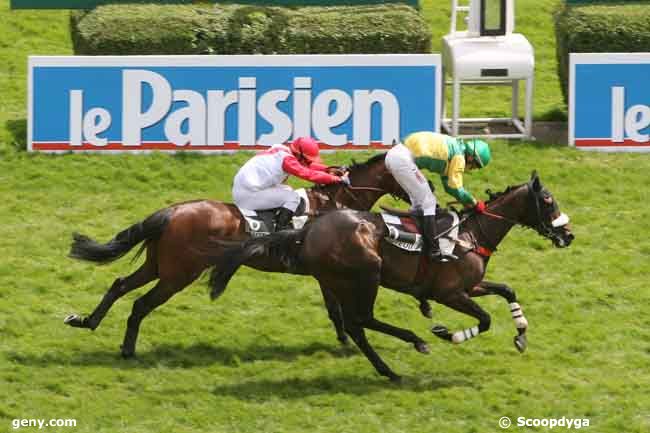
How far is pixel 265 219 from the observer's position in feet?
38.5

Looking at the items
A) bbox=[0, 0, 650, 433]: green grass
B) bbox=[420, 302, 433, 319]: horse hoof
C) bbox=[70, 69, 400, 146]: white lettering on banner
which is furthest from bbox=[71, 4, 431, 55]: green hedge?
bbox=[420, 302, 433, 319]: horse hoof

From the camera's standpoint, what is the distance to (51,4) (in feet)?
55.2

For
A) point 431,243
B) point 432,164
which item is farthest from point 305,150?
point 431,243

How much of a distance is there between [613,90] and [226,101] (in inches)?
152

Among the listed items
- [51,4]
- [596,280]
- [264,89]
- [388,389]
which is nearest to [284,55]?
[264,89]

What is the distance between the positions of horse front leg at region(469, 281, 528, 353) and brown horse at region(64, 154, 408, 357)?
1.04 meters

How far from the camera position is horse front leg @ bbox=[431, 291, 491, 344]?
448 inches

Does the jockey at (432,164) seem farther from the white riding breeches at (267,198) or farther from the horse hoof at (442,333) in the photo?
the white riding breeches at (267,198)

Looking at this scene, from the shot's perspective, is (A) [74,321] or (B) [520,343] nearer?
(B) [520,343]

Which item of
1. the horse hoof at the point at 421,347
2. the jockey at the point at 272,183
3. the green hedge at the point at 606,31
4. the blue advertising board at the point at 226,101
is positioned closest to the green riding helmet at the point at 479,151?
the jockey at the point at 272,183

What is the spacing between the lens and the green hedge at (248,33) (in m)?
15.9

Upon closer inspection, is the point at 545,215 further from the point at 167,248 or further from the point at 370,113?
the point at 370,113

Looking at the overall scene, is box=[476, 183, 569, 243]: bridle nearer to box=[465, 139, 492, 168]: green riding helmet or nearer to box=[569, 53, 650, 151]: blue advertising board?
box=[465, 139, 492, 168]: green riding helmet

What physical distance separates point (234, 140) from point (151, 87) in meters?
0.97
